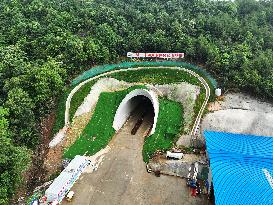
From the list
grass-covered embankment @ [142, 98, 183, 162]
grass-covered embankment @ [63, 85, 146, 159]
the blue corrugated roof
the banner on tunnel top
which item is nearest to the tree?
grass-covered embankment @ [63, 85, 146, 159]

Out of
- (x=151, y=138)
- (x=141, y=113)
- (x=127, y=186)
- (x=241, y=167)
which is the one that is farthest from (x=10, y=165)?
(x=241, y=167)

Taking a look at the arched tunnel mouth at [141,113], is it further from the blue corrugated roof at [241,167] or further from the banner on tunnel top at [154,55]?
the blue corrugated roof at [241,167]

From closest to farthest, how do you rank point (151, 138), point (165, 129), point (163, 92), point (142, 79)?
point (151, 138) → point (165, 129) → point (163, 92) → point (142, 79)

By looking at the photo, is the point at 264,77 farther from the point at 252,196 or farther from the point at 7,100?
the point at 7,100

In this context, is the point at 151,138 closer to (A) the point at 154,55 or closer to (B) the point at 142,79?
(B) the point at 142,79

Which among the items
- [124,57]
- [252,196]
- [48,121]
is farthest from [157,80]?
[252,196]

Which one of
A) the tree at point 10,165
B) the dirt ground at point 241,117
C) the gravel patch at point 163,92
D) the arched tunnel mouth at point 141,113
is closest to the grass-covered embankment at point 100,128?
the gravel patch at point 163,92

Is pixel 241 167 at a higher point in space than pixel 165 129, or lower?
higher
